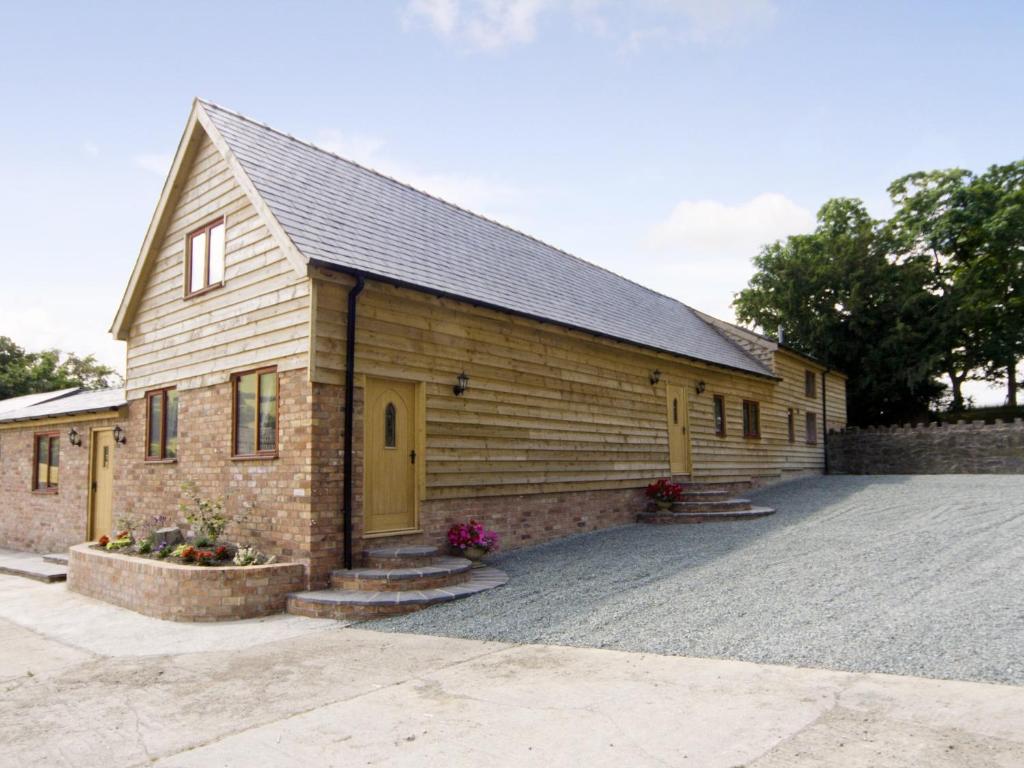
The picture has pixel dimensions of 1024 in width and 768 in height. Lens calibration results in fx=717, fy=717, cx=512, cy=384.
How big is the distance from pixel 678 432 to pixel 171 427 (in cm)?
1068

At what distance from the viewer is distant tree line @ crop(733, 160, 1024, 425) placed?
31.7 meters

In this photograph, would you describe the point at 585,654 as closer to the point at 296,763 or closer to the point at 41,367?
the point at 296,763

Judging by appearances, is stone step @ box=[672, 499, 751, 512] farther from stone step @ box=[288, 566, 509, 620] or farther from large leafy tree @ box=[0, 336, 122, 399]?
large leafy tree @ box=[0, 336, 122, 399]

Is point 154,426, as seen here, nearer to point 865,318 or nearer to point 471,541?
point 471,541

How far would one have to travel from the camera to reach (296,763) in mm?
4070

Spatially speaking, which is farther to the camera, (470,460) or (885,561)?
(470,460)

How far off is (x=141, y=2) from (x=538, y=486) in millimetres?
8726

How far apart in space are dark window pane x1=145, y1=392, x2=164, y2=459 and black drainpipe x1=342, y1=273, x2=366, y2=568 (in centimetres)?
A: 479

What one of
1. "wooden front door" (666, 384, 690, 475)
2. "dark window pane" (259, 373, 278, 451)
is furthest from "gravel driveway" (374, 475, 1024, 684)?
"wooden front door" (666, 384, 690, 475)

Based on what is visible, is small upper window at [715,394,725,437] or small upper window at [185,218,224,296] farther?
small upper window at [715,394,725,437]

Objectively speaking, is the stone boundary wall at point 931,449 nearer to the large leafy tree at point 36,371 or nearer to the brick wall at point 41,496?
the brick wall at point 41,496

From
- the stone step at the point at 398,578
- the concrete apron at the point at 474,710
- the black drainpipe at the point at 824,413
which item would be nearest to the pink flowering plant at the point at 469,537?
the stone step at the point at 398,578

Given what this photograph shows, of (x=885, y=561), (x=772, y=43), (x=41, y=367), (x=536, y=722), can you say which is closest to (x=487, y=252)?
(x=772, y=43)

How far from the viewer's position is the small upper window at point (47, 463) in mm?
16547
